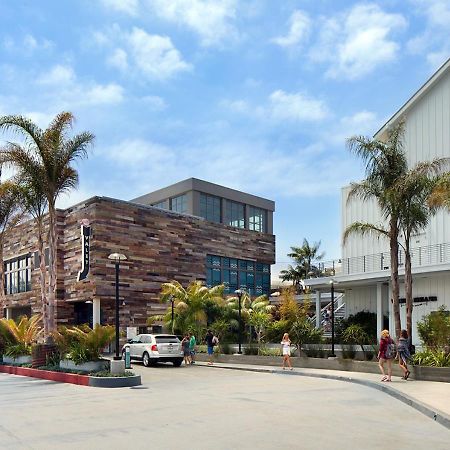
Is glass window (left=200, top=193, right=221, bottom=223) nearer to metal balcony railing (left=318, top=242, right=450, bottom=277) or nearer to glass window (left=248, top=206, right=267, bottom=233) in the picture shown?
glass window (left=248, top=206, right=267, bottom=233)

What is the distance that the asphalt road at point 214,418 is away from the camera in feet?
31.4

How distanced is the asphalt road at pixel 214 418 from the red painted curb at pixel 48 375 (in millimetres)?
906

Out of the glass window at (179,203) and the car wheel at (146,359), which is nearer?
the car wheel at (146,359)

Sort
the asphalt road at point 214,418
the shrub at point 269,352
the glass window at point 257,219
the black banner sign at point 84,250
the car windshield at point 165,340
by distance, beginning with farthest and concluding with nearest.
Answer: the glass window at point 257,219
the black banner sign at point 84,250
the car windshield at point 165,340
the shrub at point 269,352
the asphalt road at point 214,418

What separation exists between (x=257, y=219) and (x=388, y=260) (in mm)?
24111

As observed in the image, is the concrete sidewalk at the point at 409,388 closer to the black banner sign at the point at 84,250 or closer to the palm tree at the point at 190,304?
the palm tree at the point at 190,304

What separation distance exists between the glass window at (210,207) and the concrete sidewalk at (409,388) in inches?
1041

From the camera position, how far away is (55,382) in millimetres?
21156

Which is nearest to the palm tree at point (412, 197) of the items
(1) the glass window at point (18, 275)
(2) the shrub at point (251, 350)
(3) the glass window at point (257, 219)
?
(2) the shrub at point (251, 350)

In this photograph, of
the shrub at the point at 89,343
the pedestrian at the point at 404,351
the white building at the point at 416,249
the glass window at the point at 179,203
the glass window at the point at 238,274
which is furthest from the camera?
the glass window at the point at 179,203

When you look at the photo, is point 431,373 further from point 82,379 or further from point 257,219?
point 257,219

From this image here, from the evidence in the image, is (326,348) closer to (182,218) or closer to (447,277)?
(447,277)

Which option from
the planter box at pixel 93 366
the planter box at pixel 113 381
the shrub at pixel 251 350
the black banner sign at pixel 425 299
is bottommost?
the shrub at pixel 251 350

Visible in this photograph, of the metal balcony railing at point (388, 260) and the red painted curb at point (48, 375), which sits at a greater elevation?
the metal balcony railing at point (388, 260)
